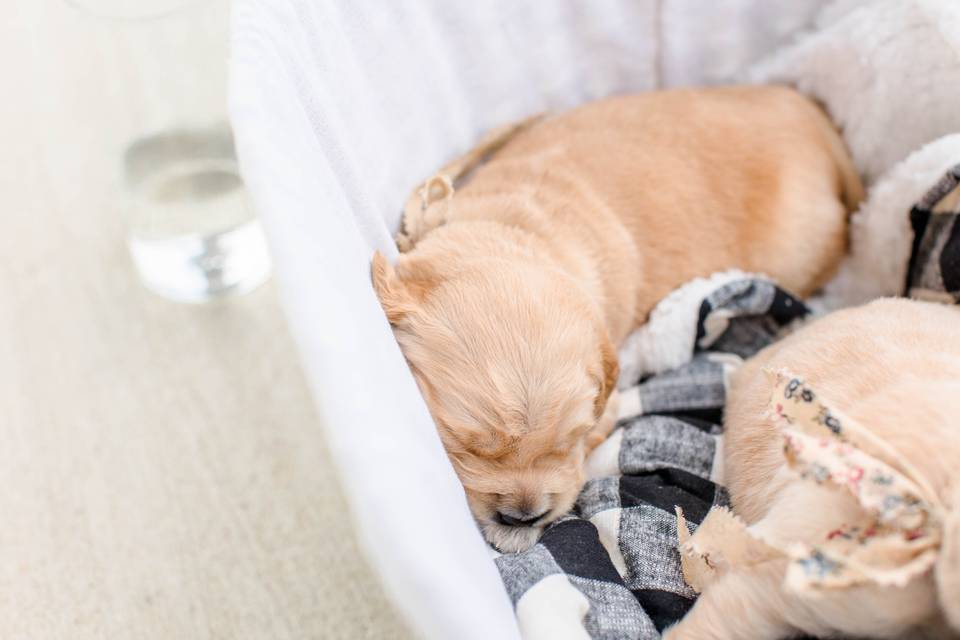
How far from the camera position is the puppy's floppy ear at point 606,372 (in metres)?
1.31

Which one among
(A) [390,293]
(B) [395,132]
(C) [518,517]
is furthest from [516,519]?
(B) [395,132]

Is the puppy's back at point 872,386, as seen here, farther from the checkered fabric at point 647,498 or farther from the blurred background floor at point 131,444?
the blurred background floor at point 131,444

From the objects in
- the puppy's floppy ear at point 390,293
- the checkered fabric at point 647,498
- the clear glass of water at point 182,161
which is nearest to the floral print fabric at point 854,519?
the checkered fabric at point 647,498

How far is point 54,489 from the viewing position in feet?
5.43

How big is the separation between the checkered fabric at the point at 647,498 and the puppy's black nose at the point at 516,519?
3 centimetres

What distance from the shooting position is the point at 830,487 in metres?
0.95

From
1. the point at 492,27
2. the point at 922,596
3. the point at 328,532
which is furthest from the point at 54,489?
the point at 922,596

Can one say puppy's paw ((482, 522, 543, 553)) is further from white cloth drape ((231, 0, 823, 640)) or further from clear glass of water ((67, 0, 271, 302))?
clear glass of water ((67, 0, 271, 302))

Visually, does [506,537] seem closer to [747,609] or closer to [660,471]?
[660,471]

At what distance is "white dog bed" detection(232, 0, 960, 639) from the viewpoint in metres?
0.89

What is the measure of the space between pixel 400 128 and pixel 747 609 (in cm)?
89

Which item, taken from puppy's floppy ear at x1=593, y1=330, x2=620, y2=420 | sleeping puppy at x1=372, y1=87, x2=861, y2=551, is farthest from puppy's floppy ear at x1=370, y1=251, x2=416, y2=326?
puppy's floppy ear at x1=593, y1=330, x2=620, y2=420

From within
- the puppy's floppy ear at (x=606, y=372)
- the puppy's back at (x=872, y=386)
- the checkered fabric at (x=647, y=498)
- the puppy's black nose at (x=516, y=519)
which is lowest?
the checkered fabric at (x=647, y=498)

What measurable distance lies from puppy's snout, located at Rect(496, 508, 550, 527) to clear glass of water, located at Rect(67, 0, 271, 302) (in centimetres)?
90
